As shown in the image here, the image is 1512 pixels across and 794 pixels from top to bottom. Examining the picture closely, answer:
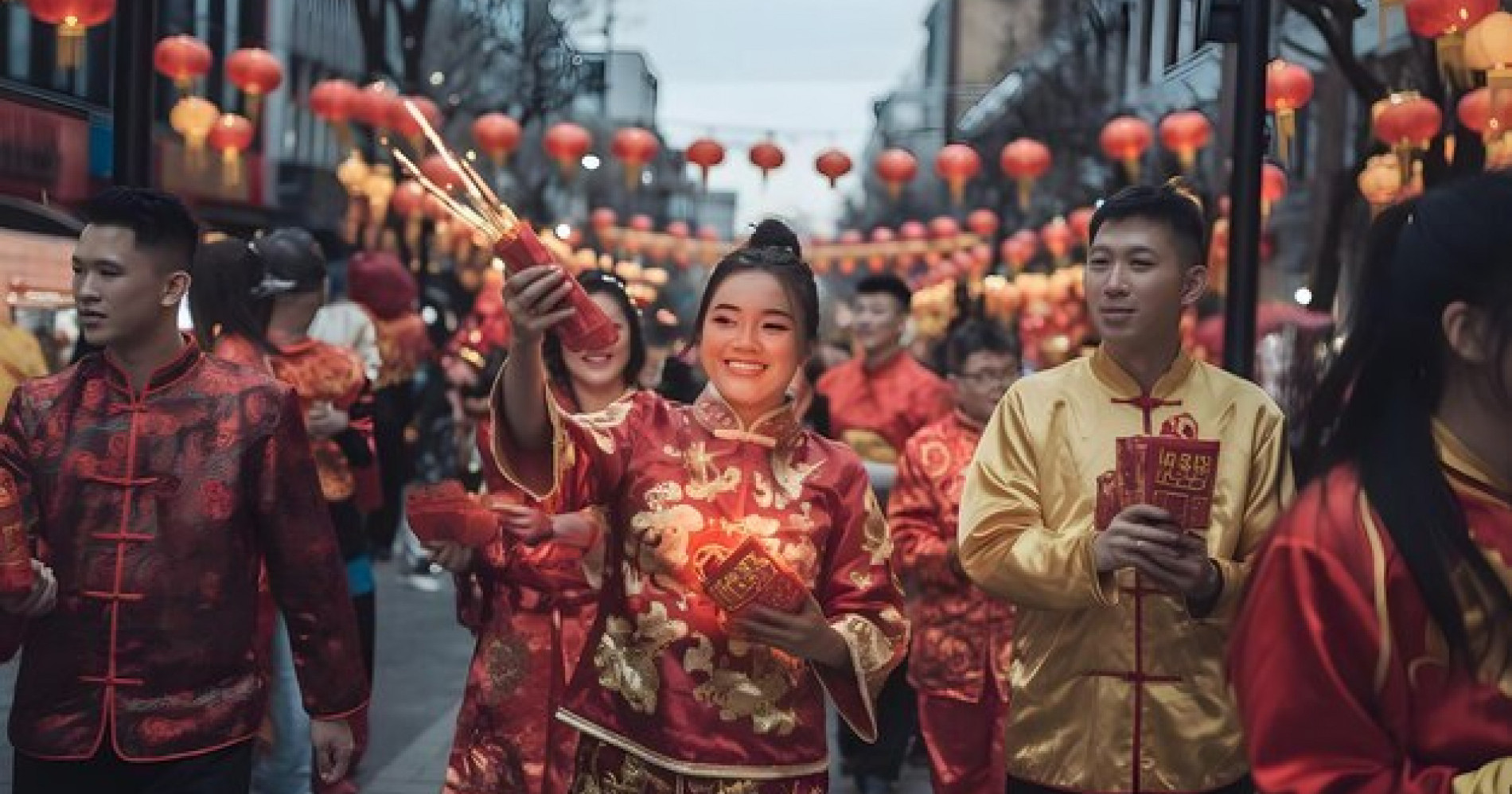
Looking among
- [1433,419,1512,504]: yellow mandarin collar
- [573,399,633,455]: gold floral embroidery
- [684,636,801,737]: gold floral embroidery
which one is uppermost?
[1433,419,1512,504]: yellow mandarin collar

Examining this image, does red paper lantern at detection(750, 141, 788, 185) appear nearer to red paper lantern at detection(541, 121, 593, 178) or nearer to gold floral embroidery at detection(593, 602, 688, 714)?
red paper lantern at detection(541, 121, 593, 178)

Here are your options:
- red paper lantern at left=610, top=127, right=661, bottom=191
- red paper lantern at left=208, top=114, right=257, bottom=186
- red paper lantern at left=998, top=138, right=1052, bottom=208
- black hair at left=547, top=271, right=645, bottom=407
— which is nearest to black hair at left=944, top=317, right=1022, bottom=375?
black hair at left=547, top=271, right=645, bottom=407

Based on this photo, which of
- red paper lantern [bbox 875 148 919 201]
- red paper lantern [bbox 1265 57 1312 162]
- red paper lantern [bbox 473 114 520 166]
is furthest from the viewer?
red paper lantern [bbox 875 148 919 201]

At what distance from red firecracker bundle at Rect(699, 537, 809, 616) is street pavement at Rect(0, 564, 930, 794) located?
3922 mm

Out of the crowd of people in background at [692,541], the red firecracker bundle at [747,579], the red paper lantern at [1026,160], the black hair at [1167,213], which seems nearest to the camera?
the red firecracker bundle at [747,579]

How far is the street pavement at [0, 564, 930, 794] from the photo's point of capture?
7.12 m

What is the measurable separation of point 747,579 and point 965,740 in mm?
2856

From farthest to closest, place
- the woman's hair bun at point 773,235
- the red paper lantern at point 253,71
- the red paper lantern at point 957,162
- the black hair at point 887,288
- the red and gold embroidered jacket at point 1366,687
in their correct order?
the red paper lantern at point 957,162 → the red paper lantern at point 253,71 → the black hair at point 887,288 → the woman's hair bun at point 773,235 → the red and gold embroidered jacket at point 1366,687

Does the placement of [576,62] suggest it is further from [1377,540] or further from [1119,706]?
[1377,540]

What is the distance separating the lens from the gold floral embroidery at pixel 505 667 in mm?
5102

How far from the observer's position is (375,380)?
8445 millimetres

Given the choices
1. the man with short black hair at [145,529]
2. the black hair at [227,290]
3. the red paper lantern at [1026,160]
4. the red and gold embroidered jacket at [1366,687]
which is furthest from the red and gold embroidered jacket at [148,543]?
the red paper lantern at [1026,160]

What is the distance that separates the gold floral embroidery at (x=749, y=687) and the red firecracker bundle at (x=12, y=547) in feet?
4.07

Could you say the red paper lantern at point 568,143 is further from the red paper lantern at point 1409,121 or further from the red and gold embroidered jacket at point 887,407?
the red paper lantern at point 1409,121
